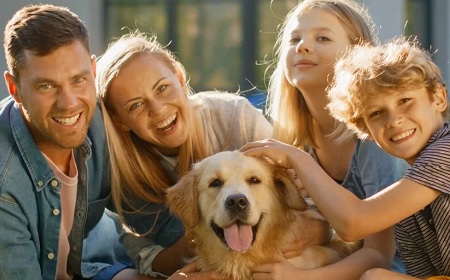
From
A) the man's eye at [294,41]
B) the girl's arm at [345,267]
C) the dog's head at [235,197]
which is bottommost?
the girl's arm at [345,267]

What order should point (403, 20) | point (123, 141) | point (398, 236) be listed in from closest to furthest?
point (398, 236)
point (123, 141)
point (403, 20)

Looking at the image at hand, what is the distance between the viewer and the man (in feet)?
12.1

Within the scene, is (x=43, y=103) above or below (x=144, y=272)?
above

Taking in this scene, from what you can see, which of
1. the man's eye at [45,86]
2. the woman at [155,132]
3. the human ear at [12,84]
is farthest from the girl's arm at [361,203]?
the human ear at [12,84]

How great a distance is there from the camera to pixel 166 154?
14.1ft

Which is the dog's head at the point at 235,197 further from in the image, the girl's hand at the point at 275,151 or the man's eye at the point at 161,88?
the man's eye at the point at 161,88

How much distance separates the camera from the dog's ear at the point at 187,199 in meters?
3.69

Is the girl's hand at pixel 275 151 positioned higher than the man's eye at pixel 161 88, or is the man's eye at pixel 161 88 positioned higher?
the man's eye at pixel 161 88

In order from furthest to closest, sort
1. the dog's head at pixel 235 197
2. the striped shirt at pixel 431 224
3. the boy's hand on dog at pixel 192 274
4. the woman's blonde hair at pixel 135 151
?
1. the woman's blonde hair at pixel 135 151
2. the boy's hand on dog at pixel 192 274
3. the dog's head at pixel 235 197
4. the striped shirt at pixel 431 224

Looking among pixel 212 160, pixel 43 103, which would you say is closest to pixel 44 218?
pixel 43 103

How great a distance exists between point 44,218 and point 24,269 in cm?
27

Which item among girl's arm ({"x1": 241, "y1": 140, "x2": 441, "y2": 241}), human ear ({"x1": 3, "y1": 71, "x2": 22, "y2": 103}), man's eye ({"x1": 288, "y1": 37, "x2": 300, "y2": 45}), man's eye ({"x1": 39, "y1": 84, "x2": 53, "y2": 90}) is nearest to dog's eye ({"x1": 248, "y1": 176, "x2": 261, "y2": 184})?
girl's arm ({"x1": 241, "y1": 140, "x2": 441, "y2": 241})

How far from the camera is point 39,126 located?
3775 mm

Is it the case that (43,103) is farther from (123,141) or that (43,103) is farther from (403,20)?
(403,20)
